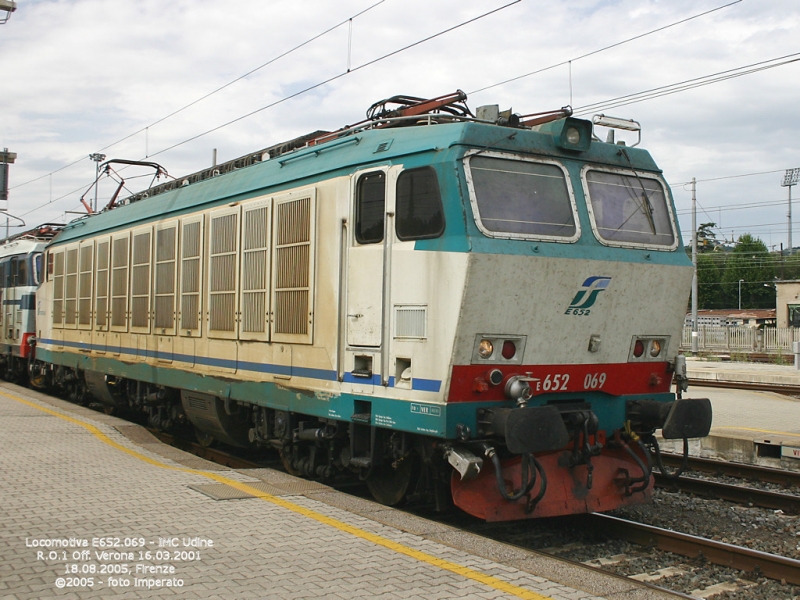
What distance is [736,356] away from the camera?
106 ft

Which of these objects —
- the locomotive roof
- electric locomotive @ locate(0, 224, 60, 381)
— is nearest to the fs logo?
the locomotive roof

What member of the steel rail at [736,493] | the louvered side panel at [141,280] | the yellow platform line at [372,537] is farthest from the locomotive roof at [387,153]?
the steel rail at [736,493]

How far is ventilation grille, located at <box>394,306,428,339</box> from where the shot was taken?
667 centimetres

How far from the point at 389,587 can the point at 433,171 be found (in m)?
3.30

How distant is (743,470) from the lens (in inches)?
395

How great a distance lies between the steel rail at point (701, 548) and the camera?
614 centimetres

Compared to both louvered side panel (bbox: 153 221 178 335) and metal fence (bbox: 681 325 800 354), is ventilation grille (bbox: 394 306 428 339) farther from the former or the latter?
metal fence (bbox: 681 325 800 354)

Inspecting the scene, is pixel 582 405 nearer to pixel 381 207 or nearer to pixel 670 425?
pixel 670 425

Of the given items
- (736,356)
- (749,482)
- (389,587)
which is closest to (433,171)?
(389,587)

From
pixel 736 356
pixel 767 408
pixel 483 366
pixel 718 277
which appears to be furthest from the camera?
pixel 718 277

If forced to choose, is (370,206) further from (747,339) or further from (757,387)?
(747,339)

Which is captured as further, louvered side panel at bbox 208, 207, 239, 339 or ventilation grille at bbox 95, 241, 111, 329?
ventilation grille at bbox 95, 241, 111, 329

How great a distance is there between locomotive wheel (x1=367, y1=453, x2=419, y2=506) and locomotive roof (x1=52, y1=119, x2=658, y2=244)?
8.55ft

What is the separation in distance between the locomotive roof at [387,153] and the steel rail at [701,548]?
328 centimetres
